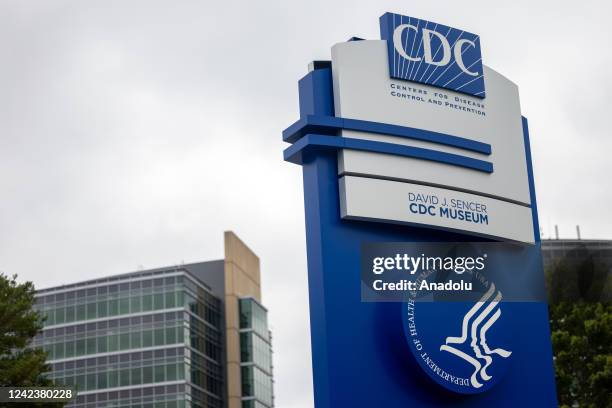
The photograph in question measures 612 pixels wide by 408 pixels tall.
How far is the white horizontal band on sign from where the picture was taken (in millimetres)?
23078

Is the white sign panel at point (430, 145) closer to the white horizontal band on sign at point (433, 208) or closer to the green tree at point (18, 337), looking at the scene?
the white horizontal band on sign at point (433, 208)

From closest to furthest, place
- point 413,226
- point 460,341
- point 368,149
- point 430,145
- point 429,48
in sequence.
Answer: point 460,341, point 368,149, point 413,226, point 430,145, point 429,48

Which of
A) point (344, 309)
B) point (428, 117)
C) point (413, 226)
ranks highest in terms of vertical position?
point (428, 117)

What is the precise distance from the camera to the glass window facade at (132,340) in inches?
2940

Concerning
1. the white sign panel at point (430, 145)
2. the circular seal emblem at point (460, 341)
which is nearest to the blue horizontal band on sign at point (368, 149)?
the white sign panel at point (430, 145)

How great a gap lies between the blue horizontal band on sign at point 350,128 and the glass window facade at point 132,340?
5268cm

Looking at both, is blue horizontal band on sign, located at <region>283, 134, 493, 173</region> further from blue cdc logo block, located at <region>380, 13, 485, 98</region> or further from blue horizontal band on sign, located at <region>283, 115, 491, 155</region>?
blue cdc logo block, located at <region>380, 13, 485, 98</region>

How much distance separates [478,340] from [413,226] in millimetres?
3094

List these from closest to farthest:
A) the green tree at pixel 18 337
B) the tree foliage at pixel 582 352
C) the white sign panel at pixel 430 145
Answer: the white sign panel at pixel 430 145 < the green tree at pixel 18 337 < the tree foliage at pixel 582 352

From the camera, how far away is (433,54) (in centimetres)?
2570

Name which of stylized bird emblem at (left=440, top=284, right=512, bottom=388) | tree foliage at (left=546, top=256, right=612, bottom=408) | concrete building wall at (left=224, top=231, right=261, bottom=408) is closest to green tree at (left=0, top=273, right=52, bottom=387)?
stylized bird emblem at (left=440, top=284, right=512, bottom=388)

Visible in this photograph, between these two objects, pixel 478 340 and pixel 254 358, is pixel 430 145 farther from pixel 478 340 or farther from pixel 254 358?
pixel 254 358

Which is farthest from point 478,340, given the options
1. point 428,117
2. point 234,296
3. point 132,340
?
point 234,296

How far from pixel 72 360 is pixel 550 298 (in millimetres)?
44155
